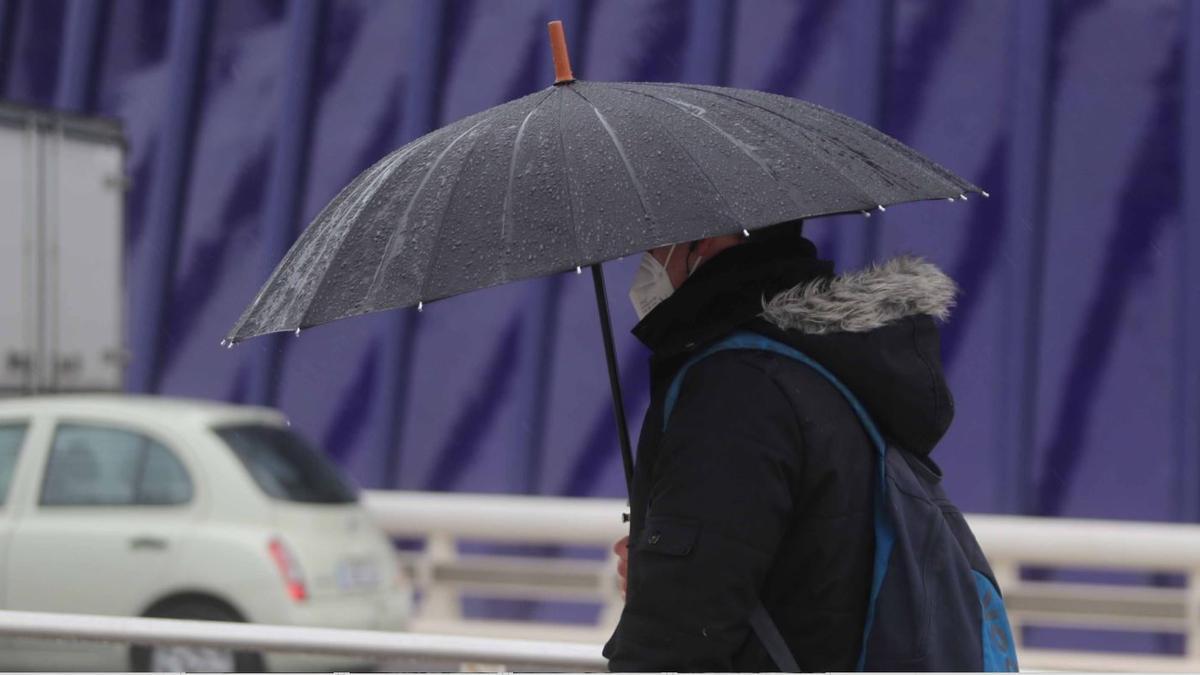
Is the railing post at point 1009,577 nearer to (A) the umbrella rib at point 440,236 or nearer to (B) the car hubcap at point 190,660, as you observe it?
(B) the car hubcap at point 190,660

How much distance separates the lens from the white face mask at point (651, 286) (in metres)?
2.58

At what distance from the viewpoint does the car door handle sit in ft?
25.3

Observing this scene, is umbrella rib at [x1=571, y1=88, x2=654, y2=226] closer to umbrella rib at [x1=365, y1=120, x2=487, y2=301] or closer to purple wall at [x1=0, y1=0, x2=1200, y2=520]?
umbrella rib at [x1=365, y1=120, x2=487, y2=301]

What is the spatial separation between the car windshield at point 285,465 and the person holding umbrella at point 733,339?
525 centimetres

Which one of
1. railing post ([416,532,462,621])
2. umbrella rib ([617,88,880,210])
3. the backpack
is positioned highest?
umbrella rib ([617,88,880,210])

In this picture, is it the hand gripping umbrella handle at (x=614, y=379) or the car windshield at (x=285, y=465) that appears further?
the car windshield at (x=285, y=465)

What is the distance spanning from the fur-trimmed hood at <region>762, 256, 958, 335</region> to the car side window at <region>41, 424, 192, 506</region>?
5817 mm

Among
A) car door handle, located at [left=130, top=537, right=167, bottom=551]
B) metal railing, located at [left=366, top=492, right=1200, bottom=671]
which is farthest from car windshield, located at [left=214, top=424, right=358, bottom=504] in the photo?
metal railing, located at [left=366, top=492, right=1200, bottom=671]

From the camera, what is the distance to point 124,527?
7758 millimetres

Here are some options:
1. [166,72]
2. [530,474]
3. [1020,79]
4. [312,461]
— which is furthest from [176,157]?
[1020,79]

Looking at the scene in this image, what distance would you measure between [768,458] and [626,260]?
30.5 feet

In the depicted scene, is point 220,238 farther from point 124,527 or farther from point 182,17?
point 124,527

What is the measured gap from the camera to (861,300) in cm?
243

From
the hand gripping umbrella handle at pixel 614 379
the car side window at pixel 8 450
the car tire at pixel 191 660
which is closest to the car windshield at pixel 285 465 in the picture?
the car side window at pixel 8 450
